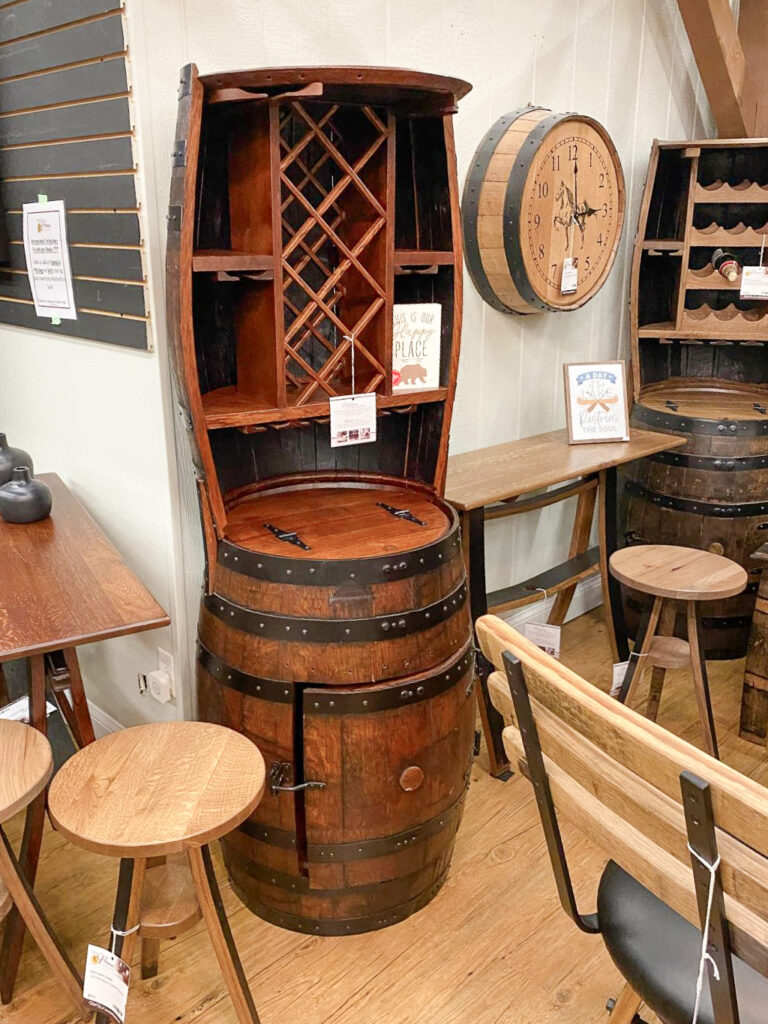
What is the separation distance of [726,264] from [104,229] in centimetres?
251

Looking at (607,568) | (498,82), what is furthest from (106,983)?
(498,82)

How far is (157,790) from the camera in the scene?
154cm

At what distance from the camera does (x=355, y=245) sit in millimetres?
2092

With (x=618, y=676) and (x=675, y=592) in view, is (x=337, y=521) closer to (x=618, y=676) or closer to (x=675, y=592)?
(x=675, y=592)

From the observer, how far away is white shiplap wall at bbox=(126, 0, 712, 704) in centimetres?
204

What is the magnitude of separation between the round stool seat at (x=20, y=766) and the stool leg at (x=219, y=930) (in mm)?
297

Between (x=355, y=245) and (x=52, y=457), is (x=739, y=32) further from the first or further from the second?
(x=52, y=457)

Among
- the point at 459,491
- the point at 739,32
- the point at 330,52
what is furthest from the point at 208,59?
the point at 739,32

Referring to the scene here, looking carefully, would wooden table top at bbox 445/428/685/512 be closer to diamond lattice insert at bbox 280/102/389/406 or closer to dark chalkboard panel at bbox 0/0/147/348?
diamond lattice insert at bbox 280/102/389/406

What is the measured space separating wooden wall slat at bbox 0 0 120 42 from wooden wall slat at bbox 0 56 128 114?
4.3 inches

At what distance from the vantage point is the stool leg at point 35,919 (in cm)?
163

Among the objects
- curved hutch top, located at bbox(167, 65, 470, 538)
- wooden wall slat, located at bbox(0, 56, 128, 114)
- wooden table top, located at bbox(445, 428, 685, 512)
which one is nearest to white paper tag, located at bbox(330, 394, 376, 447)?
curved hutch top, located at bbox(167, 65, 470, 538)

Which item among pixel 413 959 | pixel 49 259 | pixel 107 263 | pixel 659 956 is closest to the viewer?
pixel 659 956

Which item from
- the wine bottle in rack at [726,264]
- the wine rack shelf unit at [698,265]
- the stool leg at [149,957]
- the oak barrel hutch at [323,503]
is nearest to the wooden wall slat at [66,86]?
the oak barrel hutch at [323,503]
